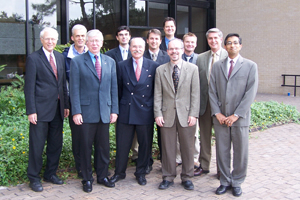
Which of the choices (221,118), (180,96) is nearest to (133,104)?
(180,96)

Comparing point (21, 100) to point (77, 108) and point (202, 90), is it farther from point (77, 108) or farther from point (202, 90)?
point (202, 90)

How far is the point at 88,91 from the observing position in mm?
4359

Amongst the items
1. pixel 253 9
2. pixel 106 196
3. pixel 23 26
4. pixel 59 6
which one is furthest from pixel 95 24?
pixel 106 196

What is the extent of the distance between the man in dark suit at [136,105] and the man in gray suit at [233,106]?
892 mm

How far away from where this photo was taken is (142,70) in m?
4.61

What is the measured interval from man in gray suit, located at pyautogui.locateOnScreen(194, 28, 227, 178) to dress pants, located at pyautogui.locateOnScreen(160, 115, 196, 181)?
478 mm

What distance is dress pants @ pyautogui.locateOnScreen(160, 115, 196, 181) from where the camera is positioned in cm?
450

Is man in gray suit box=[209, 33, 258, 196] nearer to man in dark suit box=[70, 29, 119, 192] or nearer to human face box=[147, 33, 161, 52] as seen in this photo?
human face box=[147, 33, 161, 52]

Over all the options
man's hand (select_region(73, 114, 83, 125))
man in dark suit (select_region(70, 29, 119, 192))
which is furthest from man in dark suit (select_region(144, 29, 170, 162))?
man's hand (select_region(73, 114, 83, 125))

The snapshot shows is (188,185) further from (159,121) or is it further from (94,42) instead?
(94,42)

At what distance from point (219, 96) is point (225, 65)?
0.42 m

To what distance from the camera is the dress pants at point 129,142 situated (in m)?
4.66

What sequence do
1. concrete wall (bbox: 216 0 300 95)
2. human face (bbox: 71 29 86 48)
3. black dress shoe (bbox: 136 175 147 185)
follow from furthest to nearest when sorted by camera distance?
concrete wall (bbox: 216 0 300 95) → human face (bbox: 71 29 86 48) → black dress shoe (bbox: 136 175 147 185)

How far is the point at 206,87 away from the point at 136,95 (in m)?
1.06
